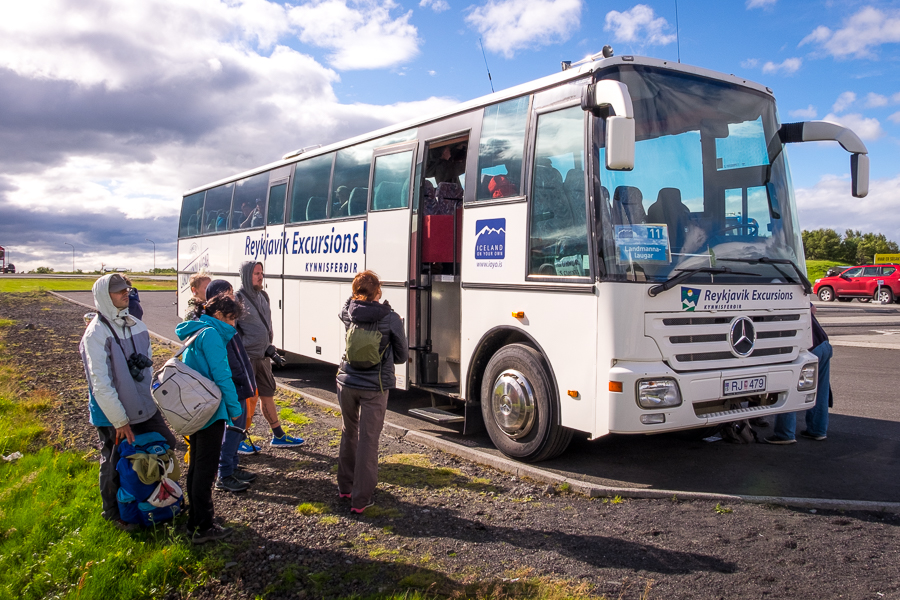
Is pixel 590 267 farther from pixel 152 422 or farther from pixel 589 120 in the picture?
pixel 152 422

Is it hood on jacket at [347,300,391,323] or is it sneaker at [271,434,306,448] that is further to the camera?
sneaker at [271,434,306,448]

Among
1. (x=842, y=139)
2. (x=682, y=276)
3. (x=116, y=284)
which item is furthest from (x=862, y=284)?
(x=116, y=284)

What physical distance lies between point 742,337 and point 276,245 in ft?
26.6

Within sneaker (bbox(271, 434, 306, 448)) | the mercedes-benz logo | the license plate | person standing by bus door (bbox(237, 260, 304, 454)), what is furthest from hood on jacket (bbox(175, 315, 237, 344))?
the mercedes-benz logo

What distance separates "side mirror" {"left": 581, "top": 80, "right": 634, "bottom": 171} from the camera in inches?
196

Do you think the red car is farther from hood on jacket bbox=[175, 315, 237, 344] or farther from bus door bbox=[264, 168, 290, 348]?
hood on jacket bbox=[175, 315, 237, 344]

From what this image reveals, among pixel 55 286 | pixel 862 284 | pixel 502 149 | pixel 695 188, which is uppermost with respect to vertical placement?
pixel 502 149

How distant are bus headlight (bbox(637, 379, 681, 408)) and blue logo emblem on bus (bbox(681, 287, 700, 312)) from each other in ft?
2.04

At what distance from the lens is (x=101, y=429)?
15.3 feet

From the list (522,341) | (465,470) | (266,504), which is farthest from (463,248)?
(266,504)

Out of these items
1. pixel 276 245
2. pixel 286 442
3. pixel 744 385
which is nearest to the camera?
pixel 744 385

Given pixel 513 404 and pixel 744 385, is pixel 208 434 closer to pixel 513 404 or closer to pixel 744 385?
pixel 513 404

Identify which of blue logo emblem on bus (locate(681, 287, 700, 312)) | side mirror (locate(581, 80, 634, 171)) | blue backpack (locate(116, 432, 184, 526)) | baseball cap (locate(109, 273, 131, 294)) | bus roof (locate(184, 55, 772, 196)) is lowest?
blue backpack (locate(116, 432, 184, 526))

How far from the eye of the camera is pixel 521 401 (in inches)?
245
